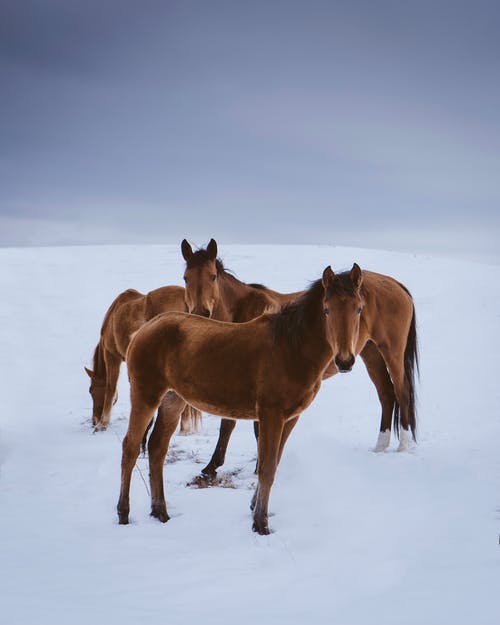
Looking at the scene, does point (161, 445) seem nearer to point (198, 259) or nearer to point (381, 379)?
point (198, 259)

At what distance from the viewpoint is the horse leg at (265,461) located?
440 cm

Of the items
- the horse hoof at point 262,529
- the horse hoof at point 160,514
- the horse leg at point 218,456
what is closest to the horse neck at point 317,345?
the horse hoof at point 262,529

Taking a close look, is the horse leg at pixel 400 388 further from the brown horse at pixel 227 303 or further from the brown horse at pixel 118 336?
the brown horse at pixel 118 336

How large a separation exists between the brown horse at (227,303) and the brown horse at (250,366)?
4.02 feet

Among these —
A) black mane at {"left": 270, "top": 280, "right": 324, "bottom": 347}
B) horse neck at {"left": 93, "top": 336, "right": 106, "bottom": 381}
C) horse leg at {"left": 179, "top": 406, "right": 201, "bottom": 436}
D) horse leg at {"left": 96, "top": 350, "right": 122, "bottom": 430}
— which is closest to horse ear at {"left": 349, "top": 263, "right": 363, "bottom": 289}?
black mane at {"left": 270, "top": 280, "right": 324, "bottom": 347}

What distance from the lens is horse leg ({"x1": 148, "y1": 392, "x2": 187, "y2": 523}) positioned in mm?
4801

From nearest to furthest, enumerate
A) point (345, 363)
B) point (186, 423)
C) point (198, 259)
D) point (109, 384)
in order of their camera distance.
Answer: point (345, 363)
point (198, 259)
point (186, 423)
point (109, 384)

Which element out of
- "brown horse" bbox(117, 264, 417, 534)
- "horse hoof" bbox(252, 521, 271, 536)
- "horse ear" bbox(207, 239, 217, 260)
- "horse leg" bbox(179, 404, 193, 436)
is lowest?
"horse leg" bbox(179, 404, 193, 436)

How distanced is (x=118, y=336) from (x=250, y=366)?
14.4 feet

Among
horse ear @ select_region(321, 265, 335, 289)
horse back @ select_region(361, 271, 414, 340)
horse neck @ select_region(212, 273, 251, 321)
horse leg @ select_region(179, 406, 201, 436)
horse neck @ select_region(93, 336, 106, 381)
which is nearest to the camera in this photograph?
horse ear @ select_region(321, 265, 335, 289)

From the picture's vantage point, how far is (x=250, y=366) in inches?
178

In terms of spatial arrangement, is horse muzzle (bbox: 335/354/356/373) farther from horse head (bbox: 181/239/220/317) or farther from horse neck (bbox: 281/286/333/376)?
horse head (bbox: 181/239/220/317)

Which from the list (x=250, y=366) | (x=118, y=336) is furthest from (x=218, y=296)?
(x=118, y=336)

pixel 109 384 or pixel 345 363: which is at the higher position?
pixel 345 363
